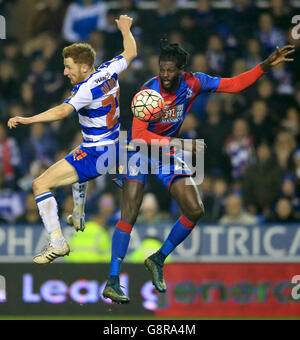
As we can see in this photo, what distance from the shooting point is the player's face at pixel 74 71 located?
820cm

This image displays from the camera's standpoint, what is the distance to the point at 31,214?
42.8 feet

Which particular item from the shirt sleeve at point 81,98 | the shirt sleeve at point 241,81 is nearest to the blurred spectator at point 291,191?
the shirt sleeve at point 241,81

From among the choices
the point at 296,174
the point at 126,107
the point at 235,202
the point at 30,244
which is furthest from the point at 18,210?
the point at 296,174

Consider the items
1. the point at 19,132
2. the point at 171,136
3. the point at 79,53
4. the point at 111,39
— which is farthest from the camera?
the point at 111,39

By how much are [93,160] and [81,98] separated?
0.70 meters

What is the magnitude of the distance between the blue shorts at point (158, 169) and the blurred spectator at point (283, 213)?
457cm

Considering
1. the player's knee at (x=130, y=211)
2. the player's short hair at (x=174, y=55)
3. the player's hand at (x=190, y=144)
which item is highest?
the player's short hair at (x=174, y=55)

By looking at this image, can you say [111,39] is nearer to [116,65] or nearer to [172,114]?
[116,65]

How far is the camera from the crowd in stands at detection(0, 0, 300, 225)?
42.9ft

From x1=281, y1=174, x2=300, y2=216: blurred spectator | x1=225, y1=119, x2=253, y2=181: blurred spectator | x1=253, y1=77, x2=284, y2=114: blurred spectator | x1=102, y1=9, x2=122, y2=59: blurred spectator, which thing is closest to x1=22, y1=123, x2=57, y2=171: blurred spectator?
x1=102, y1=9, x2=122, y2=59: blurred spectator

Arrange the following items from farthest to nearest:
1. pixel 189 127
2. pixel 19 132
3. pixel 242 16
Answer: pixel 242 16 → pixel 19 132 → pixel 189 127

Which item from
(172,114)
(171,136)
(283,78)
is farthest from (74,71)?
(283,78)

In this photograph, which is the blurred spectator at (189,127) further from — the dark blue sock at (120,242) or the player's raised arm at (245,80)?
the dark blue sock at (120,242)
